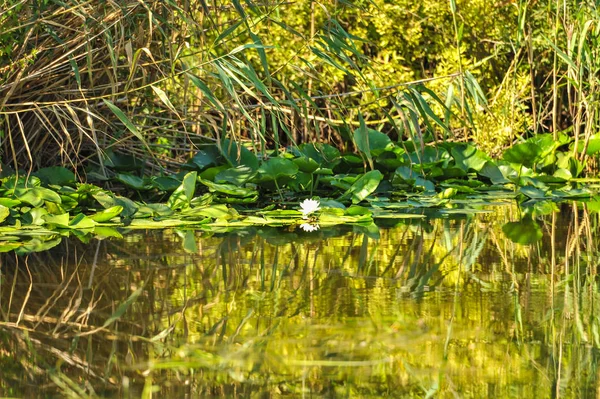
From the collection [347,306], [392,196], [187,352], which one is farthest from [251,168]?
[187,352]

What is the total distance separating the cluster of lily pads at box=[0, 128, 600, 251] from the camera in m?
4.21

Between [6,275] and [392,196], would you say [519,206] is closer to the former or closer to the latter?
[392,196]

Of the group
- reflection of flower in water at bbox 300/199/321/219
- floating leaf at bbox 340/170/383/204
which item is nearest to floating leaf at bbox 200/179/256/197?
reflection of flower in water at bbox 300/199/321/219

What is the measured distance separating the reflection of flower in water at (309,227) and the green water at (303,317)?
9.9 inches

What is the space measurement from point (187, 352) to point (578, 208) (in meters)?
3.27

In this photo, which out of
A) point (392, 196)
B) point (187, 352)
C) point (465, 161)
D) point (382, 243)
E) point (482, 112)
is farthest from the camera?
point (482, 112)

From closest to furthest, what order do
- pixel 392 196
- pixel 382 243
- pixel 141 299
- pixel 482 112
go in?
pixel 141 299
pixel 382 243
pixel 392 196
pixel 482 112

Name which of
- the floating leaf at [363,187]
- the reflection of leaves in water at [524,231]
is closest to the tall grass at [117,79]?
the floating leaf at [363,187]

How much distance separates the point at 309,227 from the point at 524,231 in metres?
0.84

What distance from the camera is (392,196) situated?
18.0 ft

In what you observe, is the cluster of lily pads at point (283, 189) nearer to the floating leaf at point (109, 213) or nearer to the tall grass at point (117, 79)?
the floating leaf at point (109, 213)

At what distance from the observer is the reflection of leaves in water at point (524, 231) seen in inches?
156

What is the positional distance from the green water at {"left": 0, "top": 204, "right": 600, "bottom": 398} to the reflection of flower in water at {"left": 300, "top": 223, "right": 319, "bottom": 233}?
0.25m

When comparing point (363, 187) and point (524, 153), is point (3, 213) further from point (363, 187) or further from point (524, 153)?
point (524, 153)
